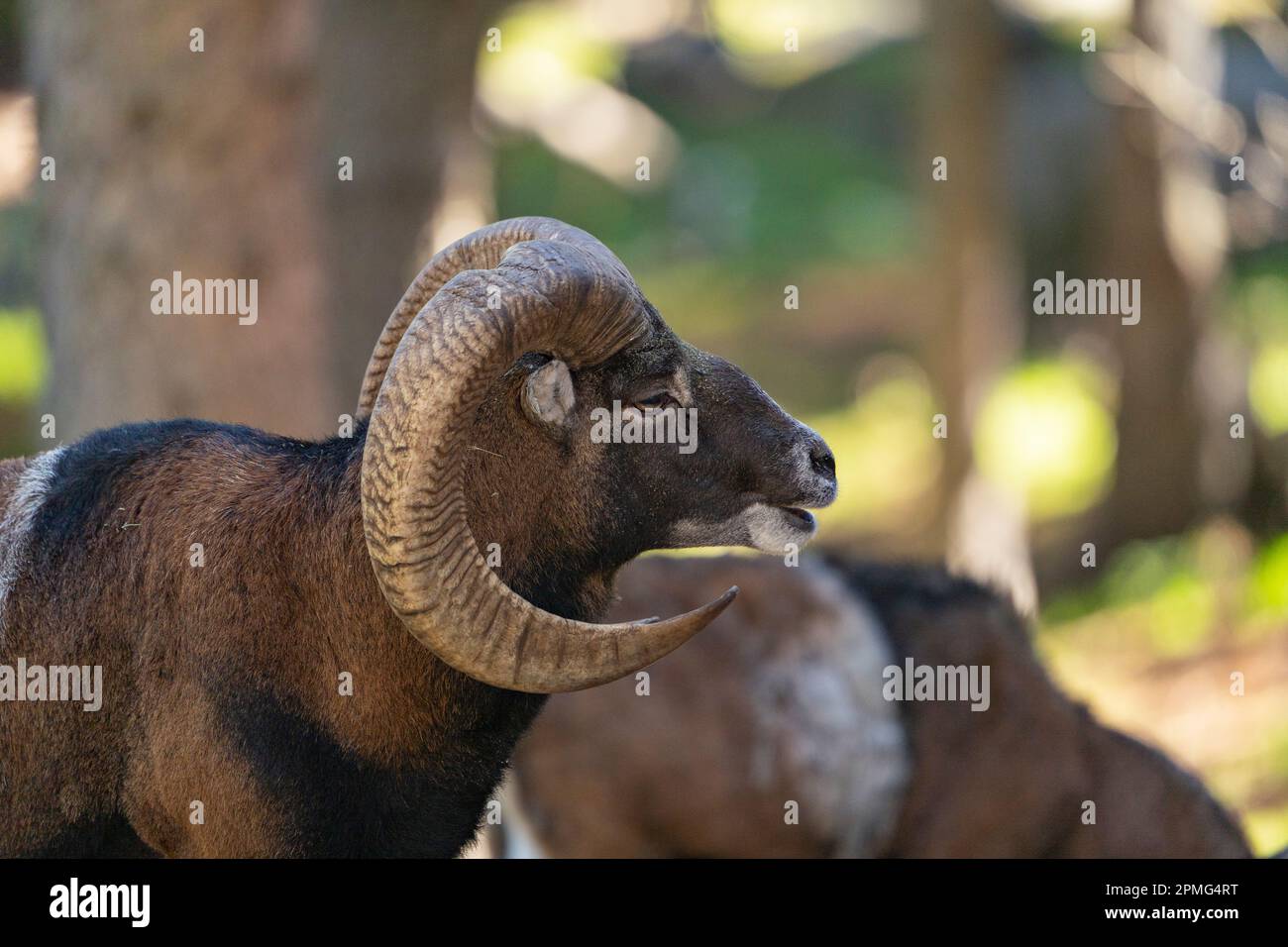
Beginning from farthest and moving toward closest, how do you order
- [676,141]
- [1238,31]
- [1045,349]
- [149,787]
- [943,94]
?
1. [676,141]
2. [1238,31]
3. [1045,349]
4. [943,94]
5. [149,787]

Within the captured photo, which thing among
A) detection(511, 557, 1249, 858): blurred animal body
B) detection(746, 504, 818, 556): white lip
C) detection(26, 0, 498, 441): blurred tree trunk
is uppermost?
detection(26, 0, 498, 441): blurred tree trunk

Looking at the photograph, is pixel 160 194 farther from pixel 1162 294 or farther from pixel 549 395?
pixel 1162 294

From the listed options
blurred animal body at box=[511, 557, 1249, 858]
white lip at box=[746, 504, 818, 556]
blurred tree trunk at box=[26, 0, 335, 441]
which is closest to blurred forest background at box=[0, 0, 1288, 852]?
blurred tree trunk at box=[26, 0, 335, 441]

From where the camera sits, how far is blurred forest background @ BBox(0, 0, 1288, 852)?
7.34 meters

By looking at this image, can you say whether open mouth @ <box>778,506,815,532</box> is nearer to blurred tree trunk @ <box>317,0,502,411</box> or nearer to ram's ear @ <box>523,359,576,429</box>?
ram's ear @ <box>523,359,576,429</box>

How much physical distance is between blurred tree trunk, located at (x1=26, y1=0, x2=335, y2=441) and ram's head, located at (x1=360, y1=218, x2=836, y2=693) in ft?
9.40

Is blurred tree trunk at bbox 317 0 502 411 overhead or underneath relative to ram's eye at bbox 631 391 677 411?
overhead

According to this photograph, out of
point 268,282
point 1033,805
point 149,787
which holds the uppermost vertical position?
point 268,282

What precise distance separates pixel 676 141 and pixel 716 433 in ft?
67.4

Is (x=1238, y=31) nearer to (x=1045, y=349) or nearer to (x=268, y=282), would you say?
(x=1045, y=349)

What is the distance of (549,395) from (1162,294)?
10208 millimetres

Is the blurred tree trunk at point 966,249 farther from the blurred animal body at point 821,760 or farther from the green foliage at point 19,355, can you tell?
the green foliage at point 19,355

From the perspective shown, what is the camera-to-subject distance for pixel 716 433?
14.7 ft
